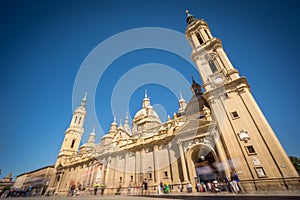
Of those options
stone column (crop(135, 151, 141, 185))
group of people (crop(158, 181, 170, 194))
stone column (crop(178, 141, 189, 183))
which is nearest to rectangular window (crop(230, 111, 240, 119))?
stone column (crop(178, 141, 189, 183))

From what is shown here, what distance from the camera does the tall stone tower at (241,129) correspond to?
1270 cm

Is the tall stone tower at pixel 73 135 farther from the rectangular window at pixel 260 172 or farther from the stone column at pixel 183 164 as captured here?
the rectangular window at pixel 260 172

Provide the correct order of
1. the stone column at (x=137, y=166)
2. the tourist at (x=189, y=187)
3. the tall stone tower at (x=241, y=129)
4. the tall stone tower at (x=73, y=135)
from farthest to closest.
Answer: the tall stone tower at (x=73, y=135) < the stone column at (x=137, y=166) < the tourist at (x=189, y=187) < the tall stone tower at (x=241, y=129)

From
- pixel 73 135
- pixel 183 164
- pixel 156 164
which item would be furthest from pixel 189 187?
pixel 73 135

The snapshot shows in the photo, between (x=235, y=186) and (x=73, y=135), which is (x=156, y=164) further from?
(x=73, y=135)

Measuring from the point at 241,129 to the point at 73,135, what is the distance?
4525cm

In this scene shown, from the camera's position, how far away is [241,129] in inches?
619

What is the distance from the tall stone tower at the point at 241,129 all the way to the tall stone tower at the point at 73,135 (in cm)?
4154

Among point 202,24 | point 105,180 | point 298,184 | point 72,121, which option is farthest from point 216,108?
point 72,121

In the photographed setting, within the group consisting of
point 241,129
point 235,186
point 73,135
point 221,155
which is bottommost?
point 235,186

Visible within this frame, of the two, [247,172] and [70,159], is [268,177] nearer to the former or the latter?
[247,172]

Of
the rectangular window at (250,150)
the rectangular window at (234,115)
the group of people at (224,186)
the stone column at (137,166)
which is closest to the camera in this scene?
the group of people at (224,186)

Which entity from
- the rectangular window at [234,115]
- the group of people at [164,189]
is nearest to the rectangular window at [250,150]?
the rectangular window at [234,115]

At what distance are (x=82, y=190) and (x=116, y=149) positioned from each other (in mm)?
10639
